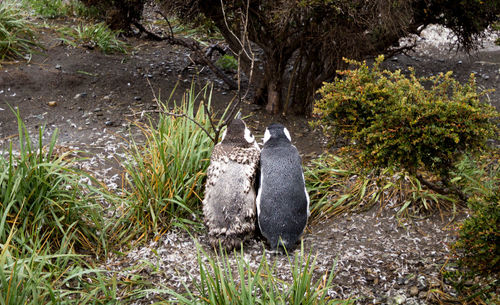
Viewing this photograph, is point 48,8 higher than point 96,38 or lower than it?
higher

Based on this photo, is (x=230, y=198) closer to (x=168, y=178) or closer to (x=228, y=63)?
(x=168, y=178)

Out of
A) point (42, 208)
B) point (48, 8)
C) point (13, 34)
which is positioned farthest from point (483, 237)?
point (48, 8)

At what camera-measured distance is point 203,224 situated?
3518mm

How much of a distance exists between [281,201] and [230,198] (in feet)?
1.19

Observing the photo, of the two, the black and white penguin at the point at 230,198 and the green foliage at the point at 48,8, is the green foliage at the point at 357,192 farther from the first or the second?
the green foliage at the point at 48,8

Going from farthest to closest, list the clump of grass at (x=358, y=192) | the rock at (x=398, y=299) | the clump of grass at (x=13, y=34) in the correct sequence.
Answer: the clump of grass at (x=13, y=34)
the clump of grass at (x=358, y=192)
the rock at (x=398, y=299)

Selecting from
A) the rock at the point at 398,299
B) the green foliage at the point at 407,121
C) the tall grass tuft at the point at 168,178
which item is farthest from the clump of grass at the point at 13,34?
the rock at the point at 398,299

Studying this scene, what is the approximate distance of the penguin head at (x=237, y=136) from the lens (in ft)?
11.8

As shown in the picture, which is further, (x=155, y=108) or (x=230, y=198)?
(x=155, y=108)

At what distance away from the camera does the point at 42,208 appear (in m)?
3.18

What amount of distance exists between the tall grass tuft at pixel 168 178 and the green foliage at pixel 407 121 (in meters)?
1.30

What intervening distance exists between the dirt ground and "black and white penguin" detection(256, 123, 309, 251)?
17cm

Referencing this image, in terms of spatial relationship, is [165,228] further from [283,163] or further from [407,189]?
[407,189]

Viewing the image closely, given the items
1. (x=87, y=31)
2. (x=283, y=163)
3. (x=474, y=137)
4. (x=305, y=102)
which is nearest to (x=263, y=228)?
(x=283, y=163)
